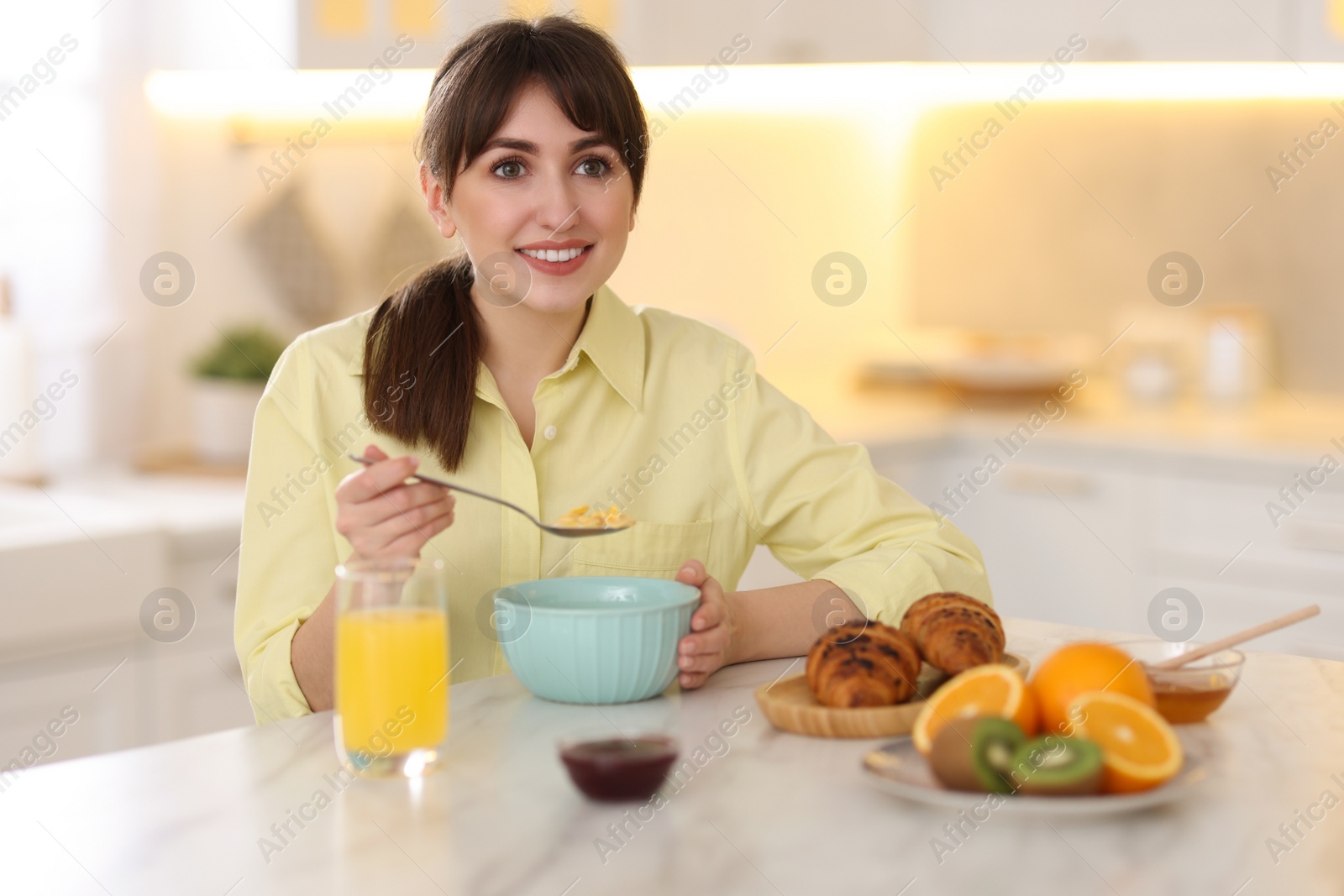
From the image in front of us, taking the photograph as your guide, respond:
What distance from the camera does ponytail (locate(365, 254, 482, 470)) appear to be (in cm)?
143

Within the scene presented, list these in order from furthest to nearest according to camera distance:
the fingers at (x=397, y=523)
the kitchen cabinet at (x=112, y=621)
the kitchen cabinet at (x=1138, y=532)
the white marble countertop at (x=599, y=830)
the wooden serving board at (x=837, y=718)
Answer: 1. the kitchen cabinet at (x=1138, y=532)
2. the kitchen cabinet at (x=112, y=621)
3. the fingers at (x=397, y=523)
4. the wooden serving board at (x=837, y=718)
5. the white marble countertop at (x=599, y=830)

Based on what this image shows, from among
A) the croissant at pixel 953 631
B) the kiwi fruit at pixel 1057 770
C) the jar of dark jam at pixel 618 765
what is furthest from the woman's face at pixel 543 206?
the kiwi fruit at pixel 1057 770

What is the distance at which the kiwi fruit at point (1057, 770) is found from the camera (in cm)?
89

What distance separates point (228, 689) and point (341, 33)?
1188 millimetres

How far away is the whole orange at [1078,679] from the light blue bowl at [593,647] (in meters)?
0.30

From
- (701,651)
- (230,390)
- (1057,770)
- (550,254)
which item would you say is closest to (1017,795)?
(1057,770)

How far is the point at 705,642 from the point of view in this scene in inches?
46.6

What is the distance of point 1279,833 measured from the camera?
89 cm

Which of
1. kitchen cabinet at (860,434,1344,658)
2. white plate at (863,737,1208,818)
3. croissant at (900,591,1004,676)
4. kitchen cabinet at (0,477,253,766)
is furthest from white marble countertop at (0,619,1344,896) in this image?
kitchen cabinet at (860,434,1344,658)

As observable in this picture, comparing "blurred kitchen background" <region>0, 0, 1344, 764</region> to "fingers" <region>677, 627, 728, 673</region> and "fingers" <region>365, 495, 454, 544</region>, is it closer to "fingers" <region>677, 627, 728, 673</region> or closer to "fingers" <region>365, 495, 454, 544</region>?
"fingers" <region>365, 495, 454, 544</region>

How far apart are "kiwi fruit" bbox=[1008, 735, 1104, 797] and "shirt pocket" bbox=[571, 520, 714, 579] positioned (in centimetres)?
65

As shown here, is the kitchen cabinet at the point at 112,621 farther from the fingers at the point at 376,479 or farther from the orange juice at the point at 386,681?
the orange juice at the point at 386,681

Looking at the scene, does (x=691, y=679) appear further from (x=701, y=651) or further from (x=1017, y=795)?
(x=1017, y=795)

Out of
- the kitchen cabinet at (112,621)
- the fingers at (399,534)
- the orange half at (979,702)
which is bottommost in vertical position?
the kitchen cabinet at (112,621)
